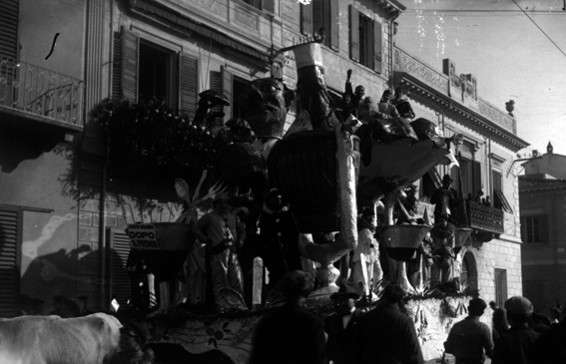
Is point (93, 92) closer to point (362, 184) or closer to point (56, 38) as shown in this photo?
point (56, 38)

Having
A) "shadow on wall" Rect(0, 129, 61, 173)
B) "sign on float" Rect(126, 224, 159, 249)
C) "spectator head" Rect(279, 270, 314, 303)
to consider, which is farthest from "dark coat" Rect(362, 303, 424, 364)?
"shadow on wall" Rect(0, 129, 61, 173)

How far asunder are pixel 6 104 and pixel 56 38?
6.74ft

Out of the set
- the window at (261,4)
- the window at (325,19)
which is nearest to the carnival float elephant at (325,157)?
the window at (261,4)

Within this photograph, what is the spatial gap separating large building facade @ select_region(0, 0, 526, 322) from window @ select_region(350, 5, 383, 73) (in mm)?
1902

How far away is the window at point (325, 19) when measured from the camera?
78.3 feet

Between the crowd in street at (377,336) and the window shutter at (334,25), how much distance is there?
16354 mm

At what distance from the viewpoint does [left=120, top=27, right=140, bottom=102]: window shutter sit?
57.0 feet

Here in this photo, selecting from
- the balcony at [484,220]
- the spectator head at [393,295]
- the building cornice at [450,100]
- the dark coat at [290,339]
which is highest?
the building cornice at [450,100]

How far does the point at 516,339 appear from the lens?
6.66 meters

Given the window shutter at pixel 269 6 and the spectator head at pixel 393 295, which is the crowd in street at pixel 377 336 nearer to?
the spectator head at pixel 393 295

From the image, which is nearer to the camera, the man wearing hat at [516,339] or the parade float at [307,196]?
the man wearing hat at [516,339]

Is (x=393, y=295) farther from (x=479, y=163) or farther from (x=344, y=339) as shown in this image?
(x=479, y=163)

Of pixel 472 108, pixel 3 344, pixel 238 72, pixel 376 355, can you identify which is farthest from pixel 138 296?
pixel 472 108

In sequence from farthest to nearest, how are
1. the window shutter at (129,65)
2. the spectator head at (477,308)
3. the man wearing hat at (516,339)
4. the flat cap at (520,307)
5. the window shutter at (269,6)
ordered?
the window shutter at (269,6), the window shutter at (129,65), the spectator head at (477,308), the flat cap at (520,307), the man wearing hat at (516,339)
